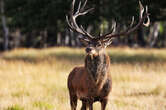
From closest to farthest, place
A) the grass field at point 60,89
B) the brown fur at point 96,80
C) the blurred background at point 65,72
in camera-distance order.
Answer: the brown fur at point 96,80 < the grass field at point 60,89 < the blurred background at point 65,72

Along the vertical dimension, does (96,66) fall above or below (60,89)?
above

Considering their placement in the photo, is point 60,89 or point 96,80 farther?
point 60,89

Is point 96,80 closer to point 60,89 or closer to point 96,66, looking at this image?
point 96,66

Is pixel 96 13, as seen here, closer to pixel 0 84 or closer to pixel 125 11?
pixel 125 11

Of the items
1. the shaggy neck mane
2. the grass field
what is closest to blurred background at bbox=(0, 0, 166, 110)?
the grass field

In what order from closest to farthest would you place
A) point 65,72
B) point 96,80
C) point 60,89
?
point 96,80 → point 60,89 → point 65,72

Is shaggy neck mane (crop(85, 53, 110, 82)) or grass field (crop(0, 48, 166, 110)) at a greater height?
shaggy neck mane (crop(85, 53, 110, 82))

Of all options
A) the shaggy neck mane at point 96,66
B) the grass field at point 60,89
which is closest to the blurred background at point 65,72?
the grass field at point 60,89

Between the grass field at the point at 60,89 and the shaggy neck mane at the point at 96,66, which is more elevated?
the shaggy neck mane at the point at 96,66

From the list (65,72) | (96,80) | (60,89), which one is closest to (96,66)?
(96,80)

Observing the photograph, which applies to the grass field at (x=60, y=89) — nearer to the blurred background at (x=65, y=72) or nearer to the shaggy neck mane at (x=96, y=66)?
the blurred background at (x=65, y=72)

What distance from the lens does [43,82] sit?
425 inches

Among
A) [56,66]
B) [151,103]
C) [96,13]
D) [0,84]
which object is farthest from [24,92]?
[96,13]

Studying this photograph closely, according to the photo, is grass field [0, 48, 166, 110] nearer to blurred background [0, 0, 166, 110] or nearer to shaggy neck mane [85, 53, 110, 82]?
blurred background [0, 0, 166, 110]
